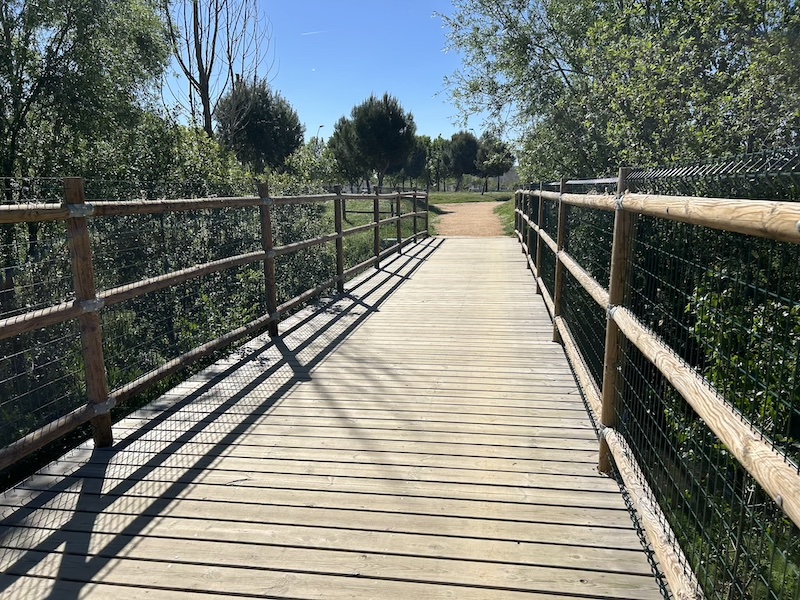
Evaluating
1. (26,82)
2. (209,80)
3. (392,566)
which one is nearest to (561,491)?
(392,566)

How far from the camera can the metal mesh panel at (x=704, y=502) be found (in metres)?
1.62

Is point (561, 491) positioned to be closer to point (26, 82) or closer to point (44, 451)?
point (44, 451)

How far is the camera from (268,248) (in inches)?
195

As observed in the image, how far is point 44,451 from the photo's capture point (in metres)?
4.43

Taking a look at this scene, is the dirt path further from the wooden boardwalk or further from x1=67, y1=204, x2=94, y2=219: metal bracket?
x1=67, y1=204, x2=94, y2=219: metal bracket

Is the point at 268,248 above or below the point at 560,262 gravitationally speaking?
above

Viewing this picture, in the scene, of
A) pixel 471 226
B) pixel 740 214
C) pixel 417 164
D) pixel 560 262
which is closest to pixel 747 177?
pixel 740 214

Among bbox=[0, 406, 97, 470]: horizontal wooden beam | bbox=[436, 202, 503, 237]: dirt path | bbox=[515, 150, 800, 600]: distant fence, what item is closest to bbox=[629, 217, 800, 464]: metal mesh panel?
bbox=[515, 150, 800, 600]: distant fence

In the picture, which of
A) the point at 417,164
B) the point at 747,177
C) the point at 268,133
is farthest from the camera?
the point at 417,164

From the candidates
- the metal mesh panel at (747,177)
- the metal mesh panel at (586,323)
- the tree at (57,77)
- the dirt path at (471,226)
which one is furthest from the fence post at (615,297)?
the dirt path at (471,226)

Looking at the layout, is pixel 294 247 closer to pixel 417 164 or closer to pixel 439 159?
pixel 417 164

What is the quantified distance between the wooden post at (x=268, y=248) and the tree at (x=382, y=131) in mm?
30792

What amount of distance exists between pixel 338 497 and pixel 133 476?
103cm

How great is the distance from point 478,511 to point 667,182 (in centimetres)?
151
